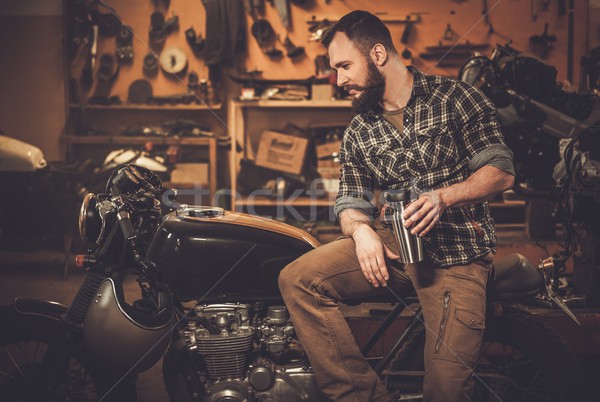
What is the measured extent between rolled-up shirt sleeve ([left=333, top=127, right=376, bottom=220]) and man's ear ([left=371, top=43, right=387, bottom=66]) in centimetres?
26

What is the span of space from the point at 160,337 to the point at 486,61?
271 centimetres

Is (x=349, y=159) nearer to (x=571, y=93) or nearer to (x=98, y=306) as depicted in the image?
(x=98, y=306)

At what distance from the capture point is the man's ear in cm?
207

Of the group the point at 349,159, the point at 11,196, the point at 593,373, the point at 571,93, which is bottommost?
the point at 593,373

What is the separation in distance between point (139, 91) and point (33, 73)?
50.6 inches

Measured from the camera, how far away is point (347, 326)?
1921mm

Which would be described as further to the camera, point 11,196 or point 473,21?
point 473,21

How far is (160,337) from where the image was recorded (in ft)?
6.26

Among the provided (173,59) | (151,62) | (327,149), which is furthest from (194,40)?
(327,149)

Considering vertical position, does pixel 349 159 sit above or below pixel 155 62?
below

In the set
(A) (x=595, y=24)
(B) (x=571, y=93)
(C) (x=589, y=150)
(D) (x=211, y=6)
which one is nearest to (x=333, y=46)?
(C) (x=589, y=150)

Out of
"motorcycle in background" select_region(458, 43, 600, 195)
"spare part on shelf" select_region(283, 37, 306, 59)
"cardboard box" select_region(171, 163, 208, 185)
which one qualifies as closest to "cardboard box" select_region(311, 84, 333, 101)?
"spare part on shelf" select_region(283, 37, 306, 59)

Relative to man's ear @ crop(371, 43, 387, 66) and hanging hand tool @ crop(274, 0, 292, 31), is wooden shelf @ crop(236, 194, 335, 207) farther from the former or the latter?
man's ear @ crop(371, 43, 387, 66)

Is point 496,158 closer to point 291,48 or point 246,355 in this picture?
point 246,355
